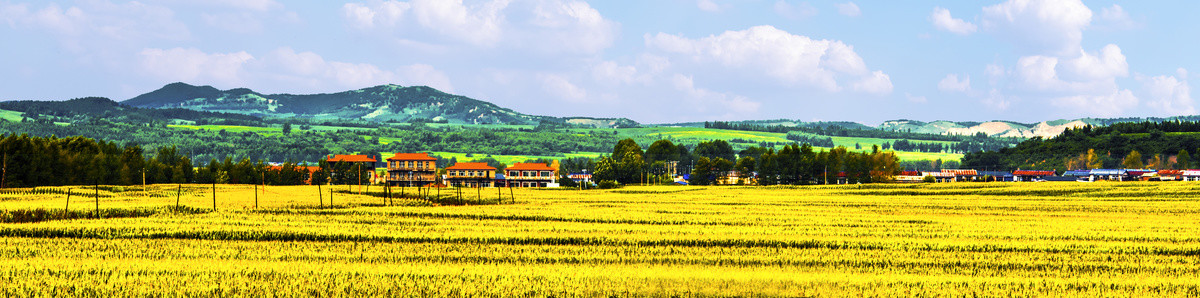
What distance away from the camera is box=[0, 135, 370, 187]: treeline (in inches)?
4488

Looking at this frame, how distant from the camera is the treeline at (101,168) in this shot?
114 meters

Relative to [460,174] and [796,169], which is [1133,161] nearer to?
[796,169]

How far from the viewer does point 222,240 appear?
139 feet

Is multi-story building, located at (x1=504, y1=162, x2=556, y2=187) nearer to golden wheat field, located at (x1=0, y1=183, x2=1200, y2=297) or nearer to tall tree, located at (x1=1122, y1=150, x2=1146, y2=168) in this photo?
tall tree, located at (x1=1122, y1=150, x2=1146, y2=168)

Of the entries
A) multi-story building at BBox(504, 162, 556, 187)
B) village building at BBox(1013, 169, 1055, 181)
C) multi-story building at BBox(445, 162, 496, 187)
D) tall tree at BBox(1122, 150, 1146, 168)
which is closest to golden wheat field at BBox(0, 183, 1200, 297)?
village building at BBox(1013, 169, 1055, 181)

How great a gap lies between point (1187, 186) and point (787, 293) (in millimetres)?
101390

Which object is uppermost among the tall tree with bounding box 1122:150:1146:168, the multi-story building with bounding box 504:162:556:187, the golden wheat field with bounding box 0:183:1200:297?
the tall tree with bounding box 1122:150:1146:168

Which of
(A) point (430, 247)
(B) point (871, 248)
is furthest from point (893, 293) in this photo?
(A) point (430, 247)

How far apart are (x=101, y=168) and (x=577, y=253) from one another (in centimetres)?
11686

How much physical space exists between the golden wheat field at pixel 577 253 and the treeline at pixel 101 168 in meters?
36.4

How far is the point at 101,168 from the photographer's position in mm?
131375

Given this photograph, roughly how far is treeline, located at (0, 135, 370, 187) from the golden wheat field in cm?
3637

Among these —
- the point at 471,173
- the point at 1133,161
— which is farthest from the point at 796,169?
the point at 1133,161

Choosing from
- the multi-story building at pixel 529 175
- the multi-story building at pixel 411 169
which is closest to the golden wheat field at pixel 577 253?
the multi-story building at pixel 411 169
